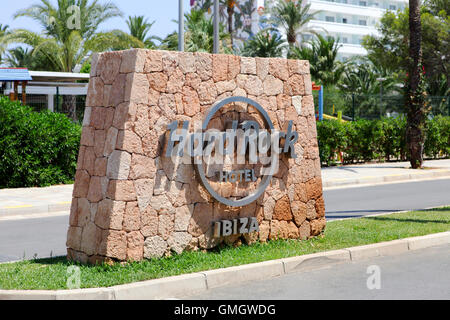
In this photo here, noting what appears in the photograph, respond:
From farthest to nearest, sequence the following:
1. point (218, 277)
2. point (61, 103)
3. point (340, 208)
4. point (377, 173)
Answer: point (377, 173), point (61, 103), point (340, 208), point (218, 277)

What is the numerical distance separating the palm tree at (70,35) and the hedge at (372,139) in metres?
14.6

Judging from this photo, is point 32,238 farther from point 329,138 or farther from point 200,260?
point 329,138

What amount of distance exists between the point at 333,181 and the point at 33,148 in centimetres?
776

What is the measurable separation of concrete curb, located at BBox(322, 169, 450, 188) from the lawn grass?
7299mm

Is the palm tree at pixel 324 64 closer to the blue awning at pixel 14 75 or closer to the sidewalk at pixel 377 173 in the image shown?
the sidewalk at pixel 377 173

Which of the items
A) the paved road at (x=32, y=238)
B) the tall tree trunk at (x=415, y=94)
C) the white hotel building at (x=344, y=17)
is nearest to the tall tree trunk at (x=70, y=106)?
the paved road at (x=32, y=238)

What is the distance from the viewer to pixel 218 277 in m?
6.90

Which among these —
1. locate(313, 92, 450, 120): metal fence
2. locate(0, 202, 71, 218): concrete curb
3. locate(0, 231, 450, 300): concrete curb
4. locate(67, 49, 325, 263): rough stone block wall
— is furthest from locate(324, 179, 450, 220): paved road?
locate(313, 92, 450, 120): metal fence

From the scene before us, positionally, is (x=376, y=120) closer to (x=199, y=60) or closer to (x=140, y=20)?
(x=199, y=60)

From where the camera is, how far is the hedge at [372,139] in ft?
70.4

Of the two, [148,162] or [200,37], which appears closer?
[148,162]

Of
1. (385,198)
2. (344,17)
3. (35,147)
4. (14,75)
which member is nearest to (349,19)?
(344,17)
